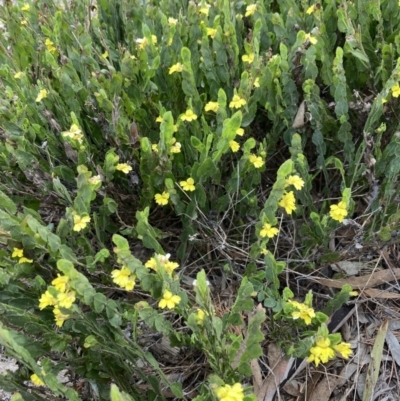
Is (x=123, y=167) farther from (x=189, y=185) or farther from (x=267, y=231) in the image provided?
(x=267, y=231)

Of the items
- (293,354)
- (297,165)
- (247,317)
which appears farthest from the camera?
(247,317)

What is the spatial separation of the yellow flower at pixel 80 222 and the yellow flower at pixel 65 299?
24cm

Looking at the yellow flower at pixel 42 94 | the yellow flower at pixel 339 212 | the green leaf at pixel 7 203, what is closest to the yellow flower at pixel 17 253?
the green leaf at pixel 7 203

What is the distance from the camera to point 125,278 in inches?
53.9

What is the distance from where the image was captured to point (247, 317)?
1783mm

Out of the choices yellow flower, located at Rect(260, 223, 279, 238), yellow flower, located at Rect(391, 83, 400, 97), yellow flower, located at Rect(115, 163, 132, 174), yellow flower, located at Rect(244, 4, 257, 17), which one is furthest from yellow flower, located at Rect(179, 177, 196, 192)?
yellow flower, located at Rect(244, 4, 257, 17)

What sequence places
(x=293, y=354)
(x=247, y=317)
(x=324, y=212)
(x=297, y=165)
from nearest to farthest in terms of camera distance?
(x=293, y=354) → (x=297, y=165) → (x=247, y=317) → (x=324, y=212)

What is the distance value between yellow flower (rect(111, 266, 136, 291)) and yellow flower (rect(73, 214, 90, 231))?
0.19m

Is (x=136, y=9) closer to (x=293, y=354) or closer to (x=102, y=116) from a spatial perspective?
(x=102, y=116)

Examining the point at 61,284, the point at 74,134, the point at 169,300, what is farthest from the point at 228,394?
the point at 74,134

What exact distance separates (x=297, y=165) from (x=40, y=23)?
1535mm

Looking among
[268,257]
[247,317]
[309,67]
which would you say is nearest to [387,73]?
[309,67]

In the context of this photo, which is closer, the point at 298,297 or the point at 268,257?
the point at 268,257

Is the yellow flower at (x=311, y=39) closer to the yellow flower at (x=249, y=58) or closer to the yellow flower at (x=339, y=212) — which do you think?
the yellow flower at (x=249, y=58)
